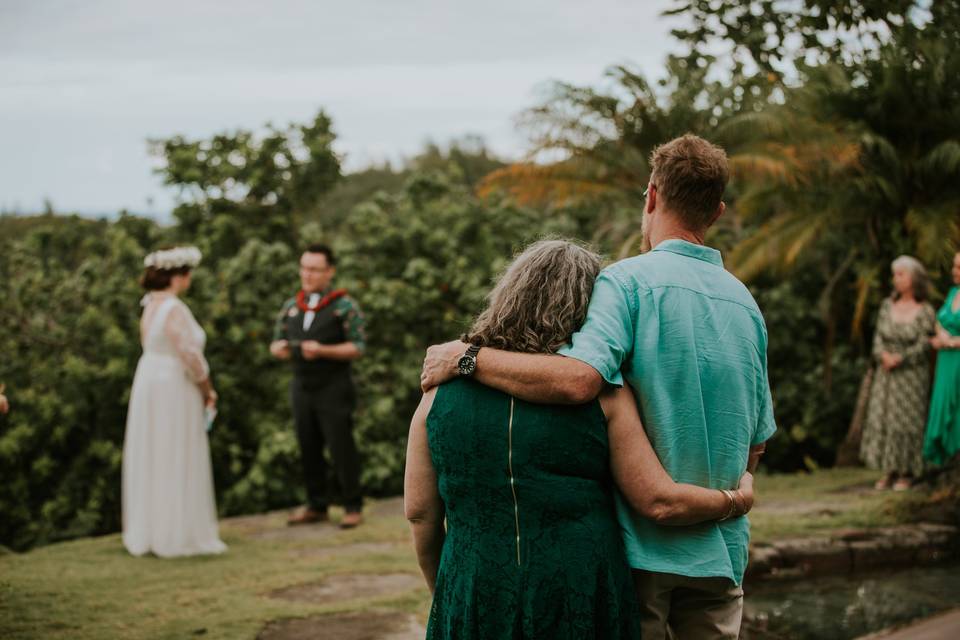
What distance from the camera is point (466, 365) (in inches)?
104

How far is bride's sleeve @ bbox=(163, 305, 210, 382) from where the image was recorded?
7.31m

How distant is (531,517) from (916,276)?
7.92 m

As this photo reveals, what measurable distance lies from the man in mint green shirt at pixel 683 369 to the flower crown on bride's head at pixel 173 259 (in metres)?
5.11

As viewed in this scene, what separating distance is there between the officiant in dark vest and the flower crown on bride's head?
987 mm

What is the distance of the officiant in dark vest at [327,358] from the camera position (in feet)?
26.5

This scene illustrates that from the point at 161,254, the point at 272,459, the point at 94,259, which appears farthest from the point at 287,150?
the point at 161,254

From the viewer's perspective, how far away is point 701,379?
2740mm

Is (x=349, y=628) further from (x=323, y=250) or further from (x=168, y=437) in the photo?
(x=323, y=250)

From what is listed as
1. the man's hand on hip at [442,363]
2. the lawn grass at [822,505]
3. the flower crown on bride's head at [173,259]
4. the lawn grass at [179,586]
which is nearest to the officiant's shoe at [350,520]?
the lawn grass at [179,586]

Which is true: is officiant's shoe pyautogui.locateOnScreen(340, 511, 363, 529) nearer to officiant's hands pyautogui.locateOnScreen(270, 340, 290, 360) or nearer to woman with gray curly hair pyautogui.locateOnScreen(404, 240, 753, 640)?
officiant's hands pyautogui.locateOnScreen(270, 340, 290, 360)

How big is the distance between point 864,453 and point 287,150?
763 cm

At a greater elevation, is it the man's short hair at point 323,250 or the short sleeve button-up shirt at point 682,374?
the man's short hair at point 323,250

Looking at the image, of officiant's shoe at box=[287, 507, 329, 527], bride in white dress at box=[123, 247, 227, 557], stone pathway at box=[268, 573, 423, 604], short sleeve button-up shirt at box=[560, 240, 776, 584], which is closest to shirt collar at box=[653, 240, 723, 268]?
short sleeve button-up shirt at box=[560, 240, 776, 584]

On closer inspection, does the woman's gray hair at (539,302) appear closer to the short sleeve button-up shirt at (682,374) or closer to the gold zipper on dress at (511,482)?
the short sleeve button-up shirt at (682,374)
